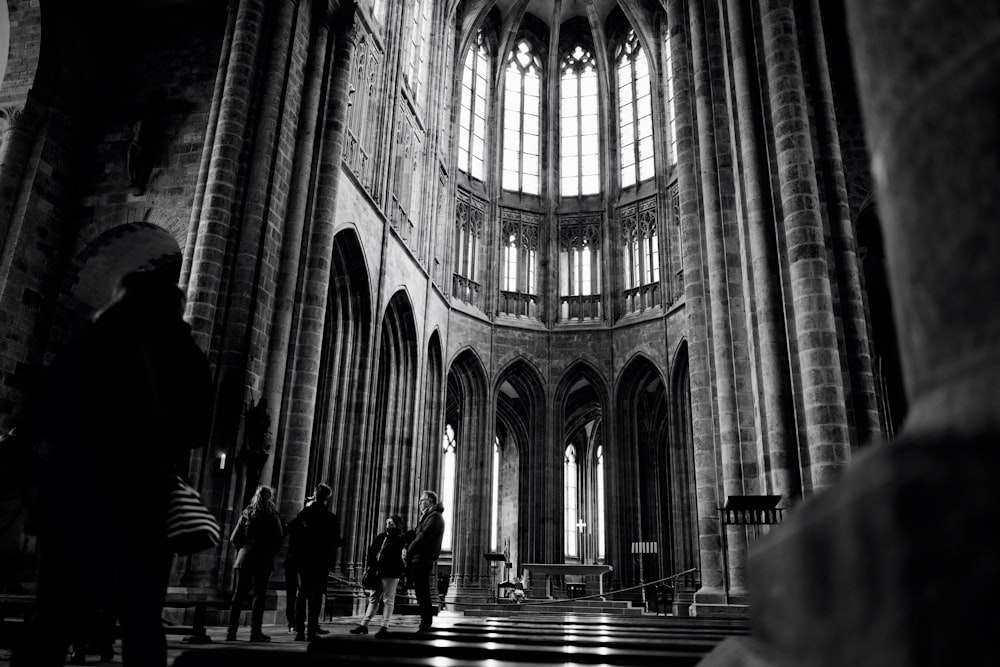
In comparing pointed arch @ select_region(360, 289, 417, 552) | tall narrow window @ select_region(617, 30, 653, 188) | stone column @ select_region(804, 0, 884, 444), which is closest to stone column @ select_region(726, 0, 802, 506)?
stone column @ select_region(804, 0, 884, 444)

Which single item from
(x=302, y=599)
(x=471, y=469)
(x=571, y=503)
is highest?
(x=571, y=503)

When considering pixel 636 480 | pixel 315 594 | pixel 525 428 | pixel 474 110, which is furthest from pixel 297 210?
pixel 636 480

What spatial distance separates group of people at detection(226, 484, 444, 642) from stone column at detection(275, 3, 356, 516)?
416cm

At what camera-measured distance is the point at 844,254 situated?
8.83 m

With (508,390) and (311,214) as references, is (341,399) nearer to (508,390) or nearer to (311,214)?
(311,214)

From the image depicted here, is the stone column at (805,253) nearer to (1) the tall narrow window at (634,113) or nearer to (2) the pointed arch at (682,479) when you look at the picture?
(2) the pointed arch at (682,479)

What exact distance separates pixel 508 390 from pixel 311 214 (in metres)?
13.8

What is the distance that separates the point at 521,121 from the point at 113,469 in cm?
2417

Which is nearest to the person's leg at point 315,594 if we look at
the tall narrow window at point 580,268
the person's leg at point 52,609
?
the person's leg at point 52,609

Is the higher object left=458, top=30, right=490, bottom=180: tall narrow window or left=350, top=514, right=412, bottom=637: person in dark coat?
left=458, top=30, right=490, bottom=180: tall narrow window

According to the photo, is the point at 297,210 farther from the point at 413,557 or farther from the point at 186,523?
the point at 186,523

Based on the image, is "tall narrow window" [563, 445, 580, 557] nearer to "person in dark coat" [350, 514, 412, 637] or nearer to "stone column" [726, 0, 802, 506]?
"stone column" [726, 0, 802, 506]

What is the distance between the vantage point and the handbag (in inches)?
89.3

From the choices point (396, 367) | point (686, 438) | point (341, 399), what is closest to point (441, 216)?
point (396, 367)
